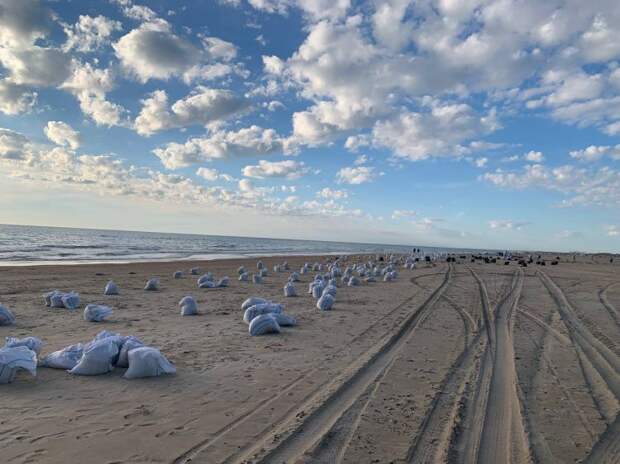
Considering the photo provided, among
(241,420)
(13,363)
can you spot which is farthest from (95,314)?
(241,420)

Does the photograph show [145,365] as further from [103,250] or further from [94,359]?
[103,250]

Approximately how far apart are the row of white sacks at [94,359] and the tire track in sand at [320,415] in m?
2.35

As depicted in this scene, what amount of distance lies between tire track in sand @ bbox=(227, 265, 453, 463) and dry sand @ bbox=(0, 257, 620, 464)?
0.02m

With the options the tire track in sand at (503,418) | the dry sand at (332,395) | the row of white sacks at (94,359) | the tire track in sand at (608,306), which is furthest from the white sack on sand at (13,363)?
the tire track in sand at (608,306)

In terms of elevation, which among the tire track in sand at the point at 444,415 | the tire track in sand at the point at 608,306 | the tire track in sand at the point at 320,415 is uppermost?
the tire track in sand at the point at 608,306

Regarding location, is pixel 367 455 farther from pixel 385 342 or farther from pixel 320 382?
pixel 385 342

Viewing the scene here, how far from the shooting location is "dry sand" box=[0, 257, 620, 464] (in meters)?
3.74

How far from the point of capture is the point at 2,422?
411 centimetres

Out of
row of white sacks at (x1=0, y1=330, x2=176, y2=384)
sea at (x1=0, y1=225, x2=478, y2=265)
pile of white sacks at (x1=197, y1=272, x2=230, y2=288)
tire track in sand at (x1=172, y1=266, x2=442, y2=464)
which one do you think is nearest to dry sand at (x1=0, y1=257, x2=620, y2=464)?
tire track in sand at (x1=172, y1=266, x2=442, y2=464)

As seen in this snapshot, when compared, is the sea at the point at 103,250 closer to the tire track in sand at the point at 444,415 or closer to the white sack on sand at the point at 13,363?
the white sack on sand at the point at 13,363

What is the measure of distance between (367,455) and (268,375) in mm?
2463

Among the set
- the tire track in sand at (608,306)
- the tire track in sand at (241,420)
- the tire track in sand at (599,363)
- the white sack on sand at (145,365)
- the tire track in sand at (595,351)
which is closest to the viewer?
the tire track in sand at (241,420)

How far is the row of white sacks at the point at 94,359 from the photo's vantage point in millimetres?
5109

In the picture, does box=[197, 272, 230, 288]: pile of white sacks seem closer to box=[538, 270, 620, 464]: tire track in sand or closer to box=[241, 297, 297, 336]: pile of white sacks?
box=[241, 297, 297, 336]: pile of white sacks
